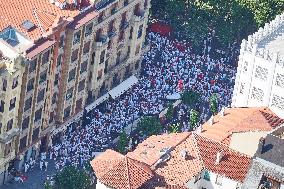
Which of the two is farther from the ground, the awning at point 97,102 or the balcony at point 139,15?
the balcony at point 139,15

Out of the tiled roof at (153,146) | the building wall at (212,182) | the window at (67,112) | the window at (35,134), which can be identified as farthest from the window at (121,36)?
the building wall at (212,182)

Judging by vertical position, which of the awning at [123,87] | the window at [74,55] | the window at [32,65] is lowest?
the awning at [123,87]

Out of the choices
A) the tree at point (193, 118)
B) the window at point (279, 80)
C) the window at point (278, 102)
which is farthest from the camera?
the tree at point (193, 118)

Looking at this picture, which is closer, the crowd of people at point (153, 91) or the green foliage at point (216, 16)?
the crowd of people at point (153, 91)

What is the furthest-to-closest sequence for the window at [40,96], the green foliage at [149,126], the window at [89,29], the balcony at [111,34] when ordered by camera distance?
the balcony at [111,34]
the green foliage at [149,126]
the window at [89,29]
the window at [40,96]

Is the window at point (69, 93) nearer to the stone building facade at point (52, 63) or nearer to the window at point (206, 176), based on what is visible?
the stone building facade at point (52, 63)

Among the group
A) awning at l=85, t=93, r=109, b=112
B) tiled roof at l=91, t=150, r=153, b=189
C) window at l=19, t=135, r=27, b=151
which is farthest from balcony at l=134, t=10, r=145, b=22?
tiled roof at l=91, t=150, r=153, b=189

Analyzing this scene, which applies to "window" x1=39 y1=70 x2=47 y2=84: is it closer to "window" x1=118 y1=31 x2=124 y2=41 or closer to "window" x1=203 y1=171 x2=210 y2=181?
"window" x1=118 y1=31 x2=124 y2=41
